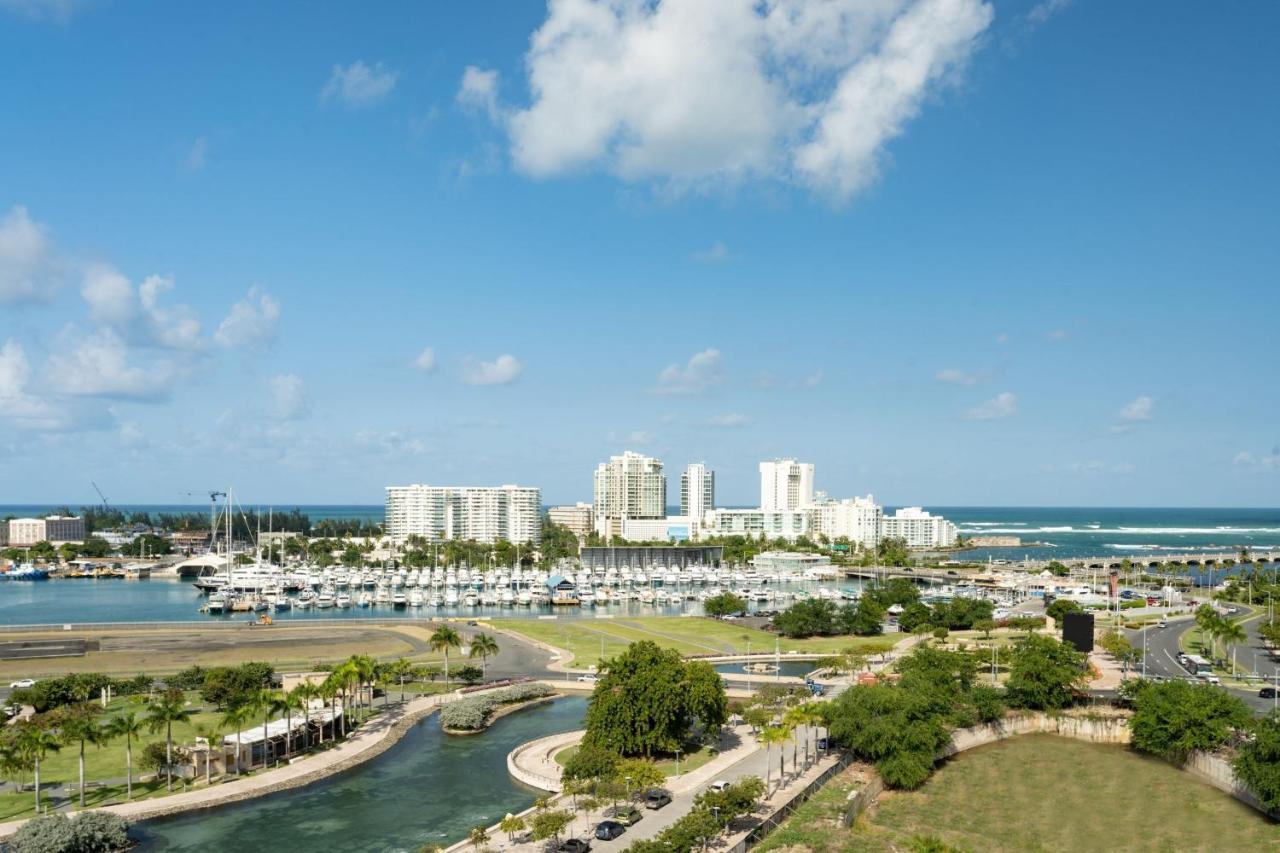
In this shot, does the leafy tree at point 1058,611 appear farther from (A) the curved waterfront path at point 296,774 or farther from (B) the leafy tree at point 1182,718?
(A) the curved waterfront path at point 296,774

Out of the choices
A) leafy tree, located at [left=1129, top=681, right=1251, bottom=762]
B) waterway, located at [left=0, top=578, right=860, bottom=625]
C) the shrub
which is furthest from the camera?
waterway, located at [left=0, top=578, right=860, bottom=625]

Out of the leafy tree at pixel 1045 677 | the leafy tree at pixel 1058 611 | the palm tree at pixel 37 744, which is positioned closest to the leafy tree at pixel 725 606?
the leafy tree at pixel 1058 611

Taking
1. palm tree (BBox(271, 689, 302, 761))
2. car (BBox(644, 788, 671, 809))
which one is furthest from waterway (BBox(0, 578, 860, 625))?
car (BBox(644, 788, 671, 809))

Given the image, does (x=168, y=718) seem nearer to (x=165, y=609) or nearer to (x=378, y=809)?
(x=378, y=809)

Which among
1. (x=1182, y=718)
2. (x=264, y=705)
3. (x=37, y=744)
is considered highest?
(x=37, y=744)

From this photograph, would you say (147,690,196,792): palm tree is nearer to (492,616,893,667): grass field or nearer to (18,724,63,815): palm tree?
(18,724,63,815): palm tree

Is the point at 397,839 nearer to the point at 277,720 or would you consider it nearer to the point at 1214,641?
the point at 277,720

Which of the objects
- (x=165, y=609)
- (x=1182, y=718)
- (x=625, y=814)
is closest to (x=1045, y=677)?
(x=1182, y=718)
